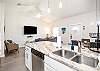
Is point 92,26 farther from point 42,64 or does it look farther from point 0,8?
point 0,8

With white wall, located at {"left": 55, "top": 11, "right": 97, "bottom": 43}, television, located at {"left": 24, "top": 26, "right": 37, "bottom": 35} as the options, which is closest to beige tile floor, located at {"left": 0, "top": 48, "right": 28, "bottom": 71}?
white wall, located at {"left": 55, "top": 11, "right": 97, "bottom": 43}

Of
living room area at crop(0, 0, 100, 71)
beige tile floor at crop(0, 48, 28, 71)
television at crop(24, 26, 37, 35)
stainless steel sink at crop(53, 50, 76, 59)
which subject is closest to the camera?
stainless steel sink at crop(53, 50, 76, 59)

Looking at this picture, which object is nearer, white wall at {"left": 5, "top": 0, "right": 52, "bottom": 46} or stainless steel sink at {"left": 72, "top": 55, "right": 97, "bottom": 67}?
stainless steel sink at {"left": 72, "top": 55, "right": 97, "bottom": 67}

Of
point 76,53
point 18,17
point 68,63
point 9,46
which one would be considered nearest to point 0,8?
point 9,46

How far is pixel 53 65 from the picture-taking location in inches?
86.5

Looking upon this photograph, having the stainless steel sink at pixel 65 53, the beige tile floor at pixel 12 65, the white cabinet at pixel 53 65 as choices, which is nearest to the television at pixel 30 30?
the beige tile floor at pixel 12 65

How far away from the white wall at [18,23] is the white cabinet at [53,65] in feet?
24.7

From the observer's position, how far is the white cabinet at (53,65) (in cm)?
185

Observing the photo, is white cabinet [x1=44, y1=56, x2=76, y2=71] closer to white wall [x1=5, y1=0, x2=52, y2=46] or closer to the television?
white wall [x1=5, y1=0, x2=52, y2=46]

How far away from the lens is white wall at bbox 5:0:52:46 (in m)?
10.0

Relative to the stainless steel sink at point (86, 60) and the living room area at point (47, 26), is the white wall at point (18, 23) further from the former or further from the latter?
the stainless steel sink at point (86, 60)

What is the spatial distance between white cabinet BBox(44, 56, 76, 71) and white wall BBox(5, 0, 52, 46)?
24.7 feet

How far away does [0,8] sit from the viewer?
22.0 feet

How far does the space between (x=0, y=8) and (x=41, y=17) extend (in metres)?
5.17
